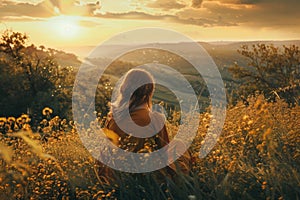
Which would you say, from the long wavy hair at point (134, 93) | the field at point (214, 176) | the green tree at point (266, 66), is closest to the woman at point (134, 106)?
the long wavy hair at point (134, 93)

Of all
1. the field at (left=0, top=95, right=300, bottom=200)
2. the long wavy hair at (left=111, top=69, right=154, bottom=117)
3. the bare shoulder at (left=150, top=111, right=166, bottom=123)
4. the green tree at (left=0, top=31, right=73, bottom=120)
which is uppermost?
the long wavy hair at (left=111, top=69, right=154, bottom=117)

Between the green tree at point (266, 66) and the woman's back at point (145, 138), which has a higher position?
the woman's back at point (145, 138)

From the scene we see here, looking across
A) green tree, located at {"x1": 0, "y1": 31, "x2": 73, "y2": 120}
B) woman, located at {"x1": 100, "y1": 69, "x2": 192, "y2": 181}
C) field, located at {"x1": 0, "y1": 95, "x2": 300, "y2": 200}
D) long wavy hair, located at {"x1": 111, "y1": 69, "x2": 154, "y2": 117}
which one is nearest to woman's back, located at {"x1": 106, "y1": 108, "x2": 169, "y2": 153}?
woman, located at {"x1": 100, "y1": 69, "x2": 192, "y2": 181}

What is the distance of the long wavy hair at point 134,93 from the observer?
5078 millimetres

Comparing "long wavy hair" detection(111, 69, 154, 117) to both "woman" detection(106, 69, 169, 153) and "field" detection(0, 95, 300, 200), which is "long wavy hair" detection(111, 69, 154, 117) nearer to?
"woman" detection(106, 69, 169, 153)

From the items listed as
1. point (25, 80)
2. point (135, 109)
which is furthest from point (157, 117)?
point (25, 80)

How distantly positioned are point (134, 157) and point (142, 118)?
916 millimetres

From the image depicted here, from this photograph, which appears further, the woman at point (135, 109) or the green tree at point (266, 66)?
the green tree at point (266, 66)

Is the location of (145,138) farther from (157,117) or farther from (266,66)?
(266,66)

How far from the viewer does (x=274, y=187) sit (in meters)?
3.41

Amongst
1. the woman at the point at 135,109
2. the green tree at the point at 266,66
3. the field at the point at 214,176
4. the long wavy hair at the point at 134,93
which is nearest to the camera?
the field at the point at 214,176

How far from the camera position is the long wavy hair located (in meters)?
5.08

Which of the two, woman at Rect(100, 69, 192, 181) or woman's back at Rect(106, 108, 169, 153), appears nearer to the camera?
woman's back at Rect(106, 108, 169, 153)

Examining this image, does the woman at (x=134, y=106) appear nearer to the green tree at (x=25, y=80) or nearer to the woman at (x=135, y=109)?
the woman at (x=135, y=109)
